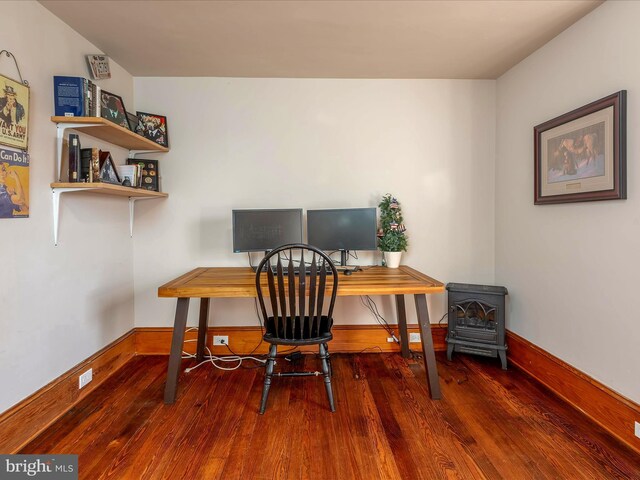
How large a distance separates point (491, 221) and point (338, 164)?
1.35 metres

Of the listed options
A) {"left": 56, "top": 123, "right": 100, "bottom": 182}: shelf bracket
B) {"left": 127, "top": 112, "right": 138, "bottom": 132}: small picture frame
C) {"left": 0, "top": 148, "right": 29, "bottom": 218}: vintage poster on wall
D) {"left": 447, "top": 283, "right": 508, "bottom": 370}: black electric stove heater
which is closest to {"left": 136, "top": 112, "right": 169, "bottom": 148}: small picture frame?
{"left": 127, "top": 112, "right": 138, "bottom": 132}: small picture frame

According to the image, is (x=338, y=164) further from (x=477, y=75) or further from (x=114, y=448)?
(x=114, y=448)

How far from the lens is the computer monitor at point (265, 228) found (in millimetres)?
2455

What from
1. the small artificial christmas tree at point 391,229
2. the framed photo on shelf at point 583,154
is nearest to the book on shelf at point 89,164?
the small artificial christmas tree at point 391,229

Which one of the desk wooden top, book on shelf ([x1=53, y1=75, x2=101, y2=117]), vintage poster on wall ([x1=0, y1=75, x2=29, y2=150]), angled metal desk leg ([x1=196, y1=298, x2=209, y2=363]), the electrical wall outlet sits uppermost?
book on shelf ([x1=53, y1=75, x2=101, y2=117])

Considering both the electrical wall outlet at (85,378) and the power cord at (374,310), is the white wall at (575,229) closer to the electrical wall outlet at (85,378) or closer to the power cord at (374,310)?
the power cord at (374,310)

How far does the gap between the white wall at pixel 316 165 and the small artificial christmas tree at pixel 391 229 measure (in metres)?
0.15

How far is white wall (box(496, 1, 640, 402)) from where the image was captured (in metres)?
1.63

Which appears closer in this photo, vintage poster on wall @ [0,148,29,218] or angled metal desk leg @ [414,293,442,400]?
vintage poster on wall @ [0,148,29,218]

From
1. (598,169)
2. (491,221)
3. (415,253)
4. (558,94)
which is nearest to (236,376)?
(415,253)

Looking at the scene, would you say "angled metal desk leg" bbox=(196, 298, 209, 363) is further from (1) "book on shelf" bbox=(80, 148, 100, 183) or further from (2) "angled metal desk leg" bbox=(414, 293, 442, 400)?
(2) "angled metal desk leg" bbox=(414, 293, 442, 400)

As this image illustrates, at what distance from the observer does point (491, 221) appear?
9.11 ft

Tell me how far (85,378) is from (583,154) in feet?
10.5

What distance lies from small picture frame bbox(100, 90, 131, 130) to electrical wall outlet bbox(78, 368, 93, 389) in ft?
5.15
